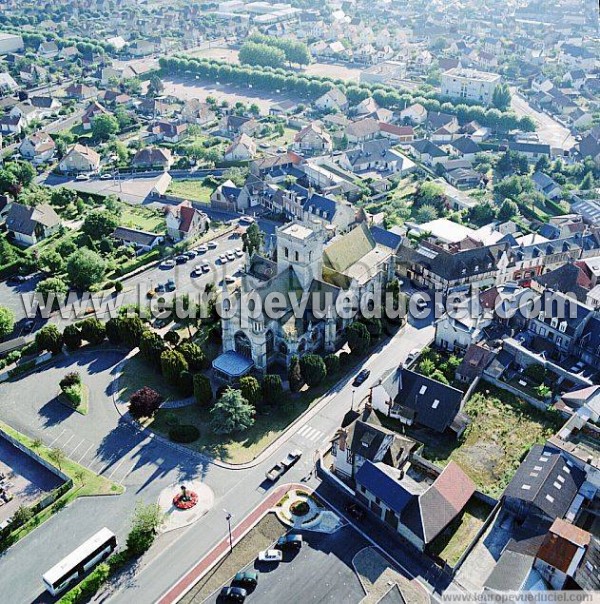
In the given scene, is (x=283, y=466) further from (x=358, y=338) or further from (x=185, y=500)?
(x=358, y=338)

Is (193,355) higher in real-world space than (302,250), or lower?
lower

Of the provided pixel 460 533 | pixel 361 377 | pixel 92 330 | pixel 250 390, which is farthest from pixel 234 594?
pixel 92 330

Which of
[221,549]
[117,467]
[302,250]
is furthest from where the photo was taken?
[302,250]

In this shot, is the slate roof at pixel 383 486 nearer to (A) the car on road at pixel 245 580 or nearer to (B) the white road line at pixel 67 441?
(A) the car on road at pixel 245 580

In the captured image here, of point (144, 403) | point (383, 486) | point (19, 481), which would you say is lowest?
point (19, 481)

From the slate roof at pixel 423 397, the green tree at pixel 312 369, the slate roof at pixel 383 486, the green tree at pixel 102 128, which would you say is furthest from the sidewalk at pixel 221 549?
the green tree at pixel 102 128

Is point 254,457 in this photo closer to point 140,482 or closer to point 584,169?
point 140,482

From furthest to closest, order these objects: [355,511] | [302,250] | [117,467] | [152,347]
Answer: [302,250] → [152,347] → [117,467] → [355,511]
